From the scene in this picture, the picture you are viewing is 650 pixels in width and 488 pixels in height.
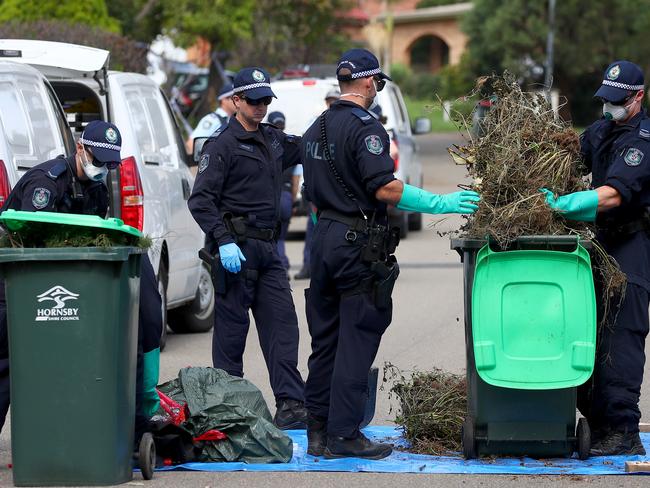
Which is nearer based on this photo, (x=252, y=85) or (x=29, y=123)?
(x=252, y=85)

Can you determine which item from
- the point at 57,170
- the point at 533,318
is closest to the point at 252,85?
the point at 57,170

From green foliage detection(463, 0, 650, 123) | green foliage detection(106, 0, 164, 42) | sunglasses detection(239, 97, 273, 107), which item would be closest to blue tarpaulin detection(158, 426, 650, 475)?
sunglasses detection(239, 97, 273, 107)

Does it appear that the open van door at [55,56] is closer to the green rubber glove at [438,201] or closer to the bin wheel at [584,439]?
the green rubber glove at [438,201]

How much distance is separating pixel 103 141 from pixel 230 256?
1089 mm

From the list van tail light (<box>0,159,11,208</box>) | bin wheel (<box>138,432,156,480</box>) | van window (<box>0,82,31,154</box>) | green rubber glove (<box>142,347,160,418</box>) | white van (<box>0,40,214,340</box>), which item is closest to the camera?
bin wheel (<box>138,432,156,480</box>)

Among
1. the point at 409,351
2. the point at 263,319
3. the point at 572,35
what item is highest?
the point at 572,35

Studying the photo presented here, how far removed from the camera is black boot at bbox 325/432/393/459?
662 cm

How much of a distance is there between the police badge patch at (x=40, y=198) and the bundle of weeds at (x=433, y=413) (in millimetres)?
2097

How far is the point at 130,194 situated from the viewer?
9242mm

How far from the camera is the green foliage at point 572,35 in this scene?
49.8 m

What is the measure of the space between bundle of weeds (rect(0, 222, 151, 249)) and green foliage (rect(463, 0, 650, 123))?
43.9 m

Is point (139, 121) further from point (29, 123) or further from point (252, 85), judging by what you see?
point (252, 85)

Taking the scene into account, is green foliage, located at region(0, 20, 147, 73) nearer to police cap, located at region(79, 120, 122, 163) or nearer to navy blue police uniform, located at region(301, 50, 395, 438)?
police cap, located at region(79, 120, 122, 163)

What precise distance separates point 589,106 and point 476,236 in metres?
48.1
